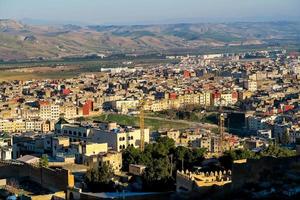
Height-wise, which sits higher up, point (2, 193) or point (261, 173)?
point (261, 173)

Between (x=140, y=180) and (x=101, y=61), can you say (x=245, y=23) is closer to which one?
(x=101, y=61)

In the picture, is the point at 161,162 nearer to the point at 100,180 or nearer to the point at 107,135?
the point at 100,180

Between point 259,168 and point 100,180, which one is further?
point 100,180

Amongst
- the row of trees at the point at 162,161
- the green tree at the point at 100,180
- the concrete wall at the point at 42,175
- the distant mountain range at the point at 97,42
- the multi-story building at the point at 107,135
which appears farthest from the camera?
the distant mountain range at the point at 97,42

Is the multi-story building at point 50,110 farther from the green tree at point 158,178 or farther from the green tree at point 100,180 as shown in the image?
the green tree at point 158,178

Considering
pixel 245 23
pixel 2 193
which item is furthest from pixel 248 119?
pixel 245 23

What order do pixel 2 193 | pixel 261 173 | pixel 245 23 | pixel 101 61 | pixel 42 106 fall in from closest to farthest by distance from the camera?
pixel 261 173
pixel 2 193
pixel 42 106
pixel 101 61
pixel 245 23

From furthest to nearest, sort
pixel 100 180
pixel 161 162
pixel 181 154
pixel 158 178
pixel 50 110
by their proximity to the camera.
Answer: pixel 50 110 < pixel 181 154 < pixel 161 162 < pixel 100 180 < pixel 158 178

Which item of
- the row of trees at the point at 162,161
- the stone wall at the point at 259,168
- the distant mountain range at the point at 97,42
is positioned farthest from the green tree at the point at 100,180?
the distant mountain range at the point at 97,42

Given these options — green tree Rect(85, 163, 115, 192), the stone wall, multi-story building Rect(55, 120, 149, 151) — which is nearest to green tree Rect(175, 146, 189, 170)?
green tree Rect(85, 163, 115, 192)

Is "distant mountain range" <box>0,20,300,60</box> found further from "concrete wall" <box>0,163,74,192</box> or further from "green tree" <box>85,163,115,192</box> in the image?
"green tree" <box>85,163,115,192</box>

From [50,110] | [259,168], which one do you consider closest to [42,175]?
[259,168]
